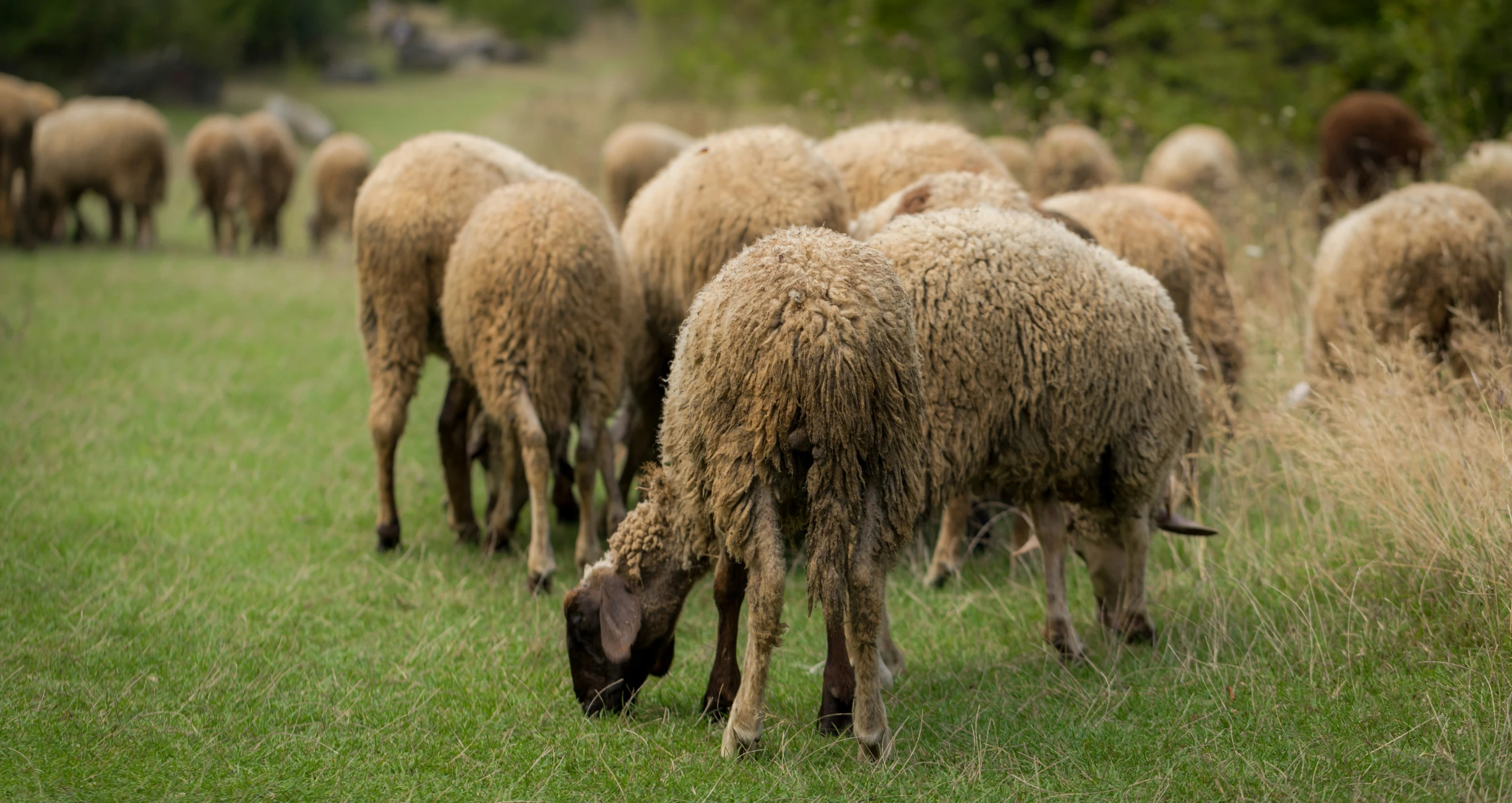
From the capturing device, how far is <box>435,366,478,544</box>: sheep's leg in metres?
6.35

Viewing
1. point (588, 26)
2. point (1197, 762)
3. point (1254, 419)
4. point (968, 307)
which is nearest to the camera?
point (1197, 762)

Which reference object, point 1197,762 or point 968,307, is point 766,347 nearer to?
point 968,307

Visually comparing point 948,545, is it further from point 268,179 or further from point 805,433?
point 268,179

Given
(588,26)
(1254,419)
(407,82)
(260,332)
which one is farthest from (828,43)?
(588,26)

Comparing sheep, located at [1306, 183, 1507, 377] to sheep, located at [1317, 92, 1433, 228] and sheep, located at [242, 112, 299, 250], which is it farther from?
sheep, located at [242, 112, 299, 250]

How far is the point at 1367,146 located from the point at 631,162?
702 centimetres

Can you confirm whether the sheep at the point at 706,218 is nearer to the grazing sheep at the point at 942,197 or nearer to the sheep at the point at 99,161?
the grazing sheep at the point at 942,197

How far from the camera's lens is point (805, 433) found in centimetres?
364

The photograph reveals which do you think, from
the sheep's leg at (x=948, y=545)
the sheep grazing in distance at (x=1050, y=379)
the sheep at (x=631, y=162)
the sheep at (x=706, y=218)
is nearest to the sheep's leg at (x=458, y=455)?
the sheep at (x=706, y=218)

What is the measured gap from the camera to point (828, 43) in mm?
21875

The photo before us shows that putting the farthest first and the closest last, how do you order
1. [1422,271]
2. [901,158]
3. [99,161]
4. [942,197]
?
[99,161]
[901,158]
[1422,271]
[942,197]

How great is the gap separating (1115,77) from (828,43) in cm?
559

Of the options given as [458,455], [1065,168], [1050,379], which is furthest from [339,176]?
[1050,379]

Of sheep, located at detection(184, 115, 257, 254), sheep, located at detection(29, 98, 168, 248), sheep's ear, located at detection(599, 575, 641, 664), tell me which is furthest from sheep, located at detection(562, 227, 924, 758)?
sheep, located at detection(184, 115, 257, 254)
